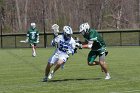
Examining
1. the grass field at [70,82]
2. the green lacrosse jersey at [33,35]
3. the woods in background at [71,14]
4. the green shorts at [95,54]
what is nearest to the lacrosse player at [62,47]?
the grass field at [70,82]

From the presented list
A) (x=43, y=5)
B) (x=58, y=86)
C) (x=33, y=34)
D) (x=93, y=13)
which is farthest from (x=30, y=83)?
(x=43, y=5)

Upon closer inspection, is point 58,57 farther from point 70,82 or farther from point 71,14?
point 71,14

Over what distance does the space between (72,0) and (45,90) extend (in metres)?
40.4

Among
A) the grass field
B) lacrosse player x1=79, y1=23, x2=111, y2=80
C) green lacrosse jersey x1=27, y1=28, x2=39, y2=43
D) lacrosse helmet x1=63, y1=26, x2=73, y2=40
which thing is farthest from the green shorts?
green lacrosse jersey x1=27, y1=28, x2=39, y2=43

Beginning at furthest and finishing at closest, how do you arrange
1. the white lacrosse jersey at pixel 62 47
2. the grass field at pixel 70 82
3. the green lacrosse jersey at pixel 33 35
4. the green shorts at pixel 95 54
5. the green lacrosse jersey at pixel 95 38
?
1. the green lacrosse jersey at pixel 33 35
2. the green shorts at pixel 95 54
3. the white lacrosse jersey at pixel 62 47
4. the green lacrosse jersey at pixel 95 38
5. the grass field at pixel 70 82

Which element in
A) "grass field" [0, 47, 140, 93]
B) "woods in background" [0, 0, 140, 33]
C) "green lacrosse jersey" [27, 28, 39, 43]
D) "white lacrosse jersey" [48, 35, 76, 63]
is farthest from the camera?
"woods in background" [0, 0, 140, 33]

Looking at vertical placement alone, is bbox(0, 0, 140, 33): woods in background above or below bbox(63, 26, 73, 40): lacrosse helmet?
above

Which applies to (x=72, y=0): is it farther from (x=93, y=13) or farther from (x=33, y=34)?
(x=33, y=34)

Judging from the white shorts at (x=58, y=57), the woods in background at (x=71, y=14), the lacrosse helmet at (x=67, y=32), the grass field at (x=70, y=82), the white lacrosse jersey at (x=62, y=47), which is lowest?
the grass field at (x=70, y=82)

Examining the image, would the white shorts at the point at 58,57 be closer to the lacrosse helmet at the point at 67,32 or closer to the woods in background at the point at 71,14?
the lacrosse helmet at the point at 67,32

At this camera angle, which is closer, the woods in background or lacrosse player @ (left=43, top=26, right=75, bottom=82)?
lacrosse player @ (left=43, top=26, right=75, bottom=82)

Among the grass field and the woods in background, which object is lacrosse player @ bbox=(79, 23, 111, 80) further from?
the woods in background

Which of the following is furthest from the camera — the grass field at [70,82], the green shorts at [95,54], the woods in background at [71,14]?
the woods in background at [71,14]

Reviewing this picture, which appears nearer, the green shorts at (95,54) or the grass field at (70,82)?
the grass field at (70,82)
